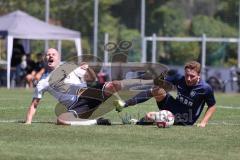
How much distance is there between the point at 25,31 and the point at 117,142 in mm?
23084

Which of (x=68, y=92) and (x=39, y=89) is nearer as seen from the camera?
(x=39, y=89)

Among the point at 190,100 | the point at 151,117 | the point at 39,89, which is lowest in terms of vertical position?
the point at 151,117

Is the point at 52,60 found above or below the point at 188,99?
above

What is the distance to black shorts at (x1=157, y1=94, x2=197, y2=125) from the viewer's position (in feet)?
45.8

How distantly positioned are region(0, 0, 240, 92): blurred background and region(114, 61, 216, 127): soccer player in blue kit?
23.6 m

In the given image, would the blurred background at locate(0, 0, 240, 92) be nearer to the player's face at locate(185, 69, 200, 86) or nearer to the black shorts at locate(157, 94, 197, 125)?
the black shorts at locate(157, 94, 197, 125)

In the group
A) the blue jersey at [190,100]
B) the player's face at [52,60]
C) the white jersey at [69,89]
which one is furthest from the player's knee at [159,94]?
the player's face at [52,60]

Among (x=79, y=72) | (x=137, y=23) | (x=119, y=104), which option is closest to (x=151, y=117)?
(x=119, y=104)

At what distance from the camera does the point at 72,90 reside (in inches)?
568

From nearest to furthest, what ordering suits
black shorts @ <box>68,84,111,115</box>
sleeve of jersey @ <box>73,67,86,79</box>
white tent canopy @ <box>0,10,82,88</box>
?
black shorts @ <box>68,84,111,115</box> < sleeve of jersey @ <box>73,67,86,79</box> < white tent canopy @ <box>0,10,82,88</box>

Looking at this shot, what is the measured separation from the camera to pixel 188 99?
45.6 ft

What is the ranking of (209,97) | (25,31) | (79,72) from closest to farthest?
(209,97), (79,72), (25,31)

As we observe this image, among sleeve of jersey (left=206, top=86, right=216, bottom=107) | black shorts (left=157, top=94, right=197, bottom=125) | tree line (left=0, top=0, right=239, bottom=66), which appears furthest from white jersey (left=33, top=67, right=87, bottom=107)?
tree line (left=0, top=0, right=239, bottom=66)

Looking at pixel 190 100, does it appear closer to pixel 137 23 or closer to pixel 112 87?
pixel 112 87
